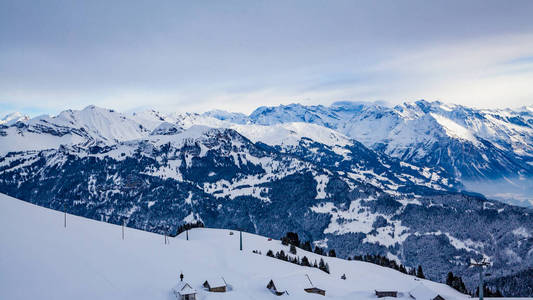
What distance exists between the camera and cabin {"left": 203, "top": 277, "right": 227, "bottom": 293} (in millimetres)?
83562

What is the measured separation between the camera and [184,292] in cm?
7544

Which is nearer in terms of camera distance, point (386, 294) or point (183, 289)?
point (183, 289)

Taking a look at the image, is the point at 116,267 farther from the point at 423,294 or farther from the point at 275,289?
the point at 423,294

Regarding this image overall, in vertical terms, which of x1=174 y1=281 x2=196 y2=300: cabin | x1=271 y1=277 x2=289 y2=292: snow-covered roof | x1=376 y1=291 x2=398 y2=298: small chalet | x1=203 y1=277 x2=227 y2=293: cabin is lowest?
x1=376 y1=291 x2=398 y2=298: small chalet

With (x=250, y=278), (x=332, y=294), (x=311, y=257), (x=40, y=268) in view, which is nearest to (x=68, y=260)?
(x=40, y=268)

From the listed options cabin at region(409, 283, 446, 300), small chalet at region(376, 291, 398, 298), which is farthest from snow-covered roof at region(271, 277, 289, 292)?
cabin at region(409, 283, 446, 300)

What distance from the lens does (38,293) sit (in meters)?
59.9

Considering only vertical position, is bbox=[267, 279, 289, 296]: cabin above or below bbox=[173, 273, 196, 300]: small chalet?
below

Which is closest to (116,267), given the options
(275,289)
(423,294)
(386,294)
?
(275,289)

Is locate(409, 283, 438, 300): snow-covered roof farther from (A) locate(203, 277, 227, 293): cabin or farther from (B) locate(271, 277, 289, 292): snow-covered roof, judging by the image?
(A) locate(203, 277, 227, 293): cabin

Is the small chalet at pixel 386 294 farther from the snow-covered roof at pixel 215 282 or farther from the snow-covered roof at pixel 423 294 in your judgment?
the snow-covered roof at pixel 215 282

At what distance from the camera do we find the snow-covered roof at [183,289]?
75.4m

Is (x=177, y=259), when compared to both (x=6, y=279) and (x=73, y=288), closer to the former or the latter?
(x=73, y=288)

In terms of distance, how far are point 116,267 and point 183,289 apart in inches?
562
